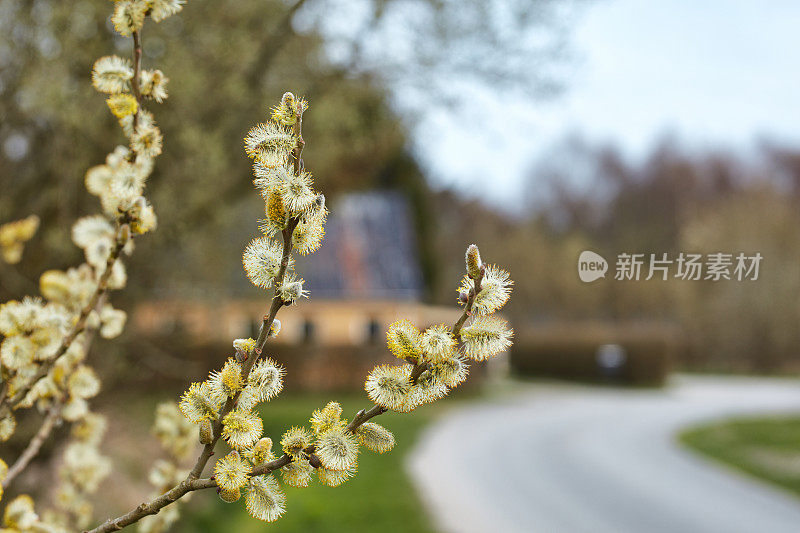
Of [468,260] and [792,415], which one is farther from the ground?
[792,415]

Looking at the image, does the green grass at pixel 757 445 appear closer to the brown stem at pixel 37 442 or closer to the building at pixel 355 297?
the building at pixel 355 297

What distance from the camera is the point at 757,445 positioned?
13.0m

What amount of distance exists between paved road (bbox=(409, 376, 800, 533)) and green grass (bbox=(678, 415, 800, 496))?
1.23 feet

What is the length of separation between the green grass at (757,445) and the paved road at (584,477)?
0.38 m

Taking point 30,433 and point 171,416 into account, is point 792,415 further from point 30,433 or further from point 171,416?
point 171,416

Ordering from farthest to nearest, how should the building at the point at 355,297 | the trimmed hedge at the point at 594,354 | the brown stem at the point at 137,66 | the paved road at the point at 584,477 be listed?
the trimmed hedge at the point at 594,354, the building at the point at 355,297, the paved road at the point at 584,477, the brown stem at the point at 137,66

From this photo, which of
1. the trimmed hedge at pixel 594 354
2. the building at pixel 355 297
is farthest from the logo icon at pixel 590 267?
the trimmed hedge at pixel 594 354

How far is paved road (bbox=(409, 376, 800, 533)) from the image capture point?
8211mm

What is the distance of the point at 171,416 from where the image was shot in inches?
77.1

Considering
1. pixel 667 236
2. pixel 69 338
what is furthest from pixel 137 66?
pixel 667 236

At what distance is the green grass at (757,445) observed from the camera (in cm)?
1092

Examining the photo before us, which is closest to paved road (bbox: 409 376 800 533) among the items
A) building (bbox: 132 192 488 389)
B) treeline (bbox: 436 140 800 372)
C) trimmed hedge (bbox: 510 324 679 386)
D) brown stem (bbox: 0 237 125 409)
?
building (bbox: 132 192 488 389)

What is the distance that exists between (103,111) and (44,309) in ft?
13.7

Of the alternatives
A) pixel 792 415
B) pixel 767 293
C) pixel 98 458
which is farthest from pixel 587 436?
pixel 767 293
